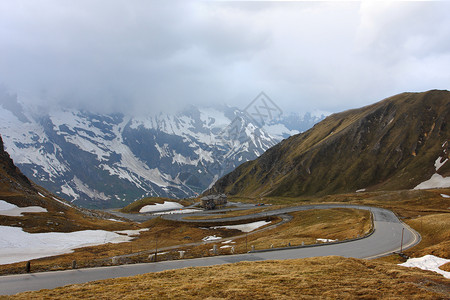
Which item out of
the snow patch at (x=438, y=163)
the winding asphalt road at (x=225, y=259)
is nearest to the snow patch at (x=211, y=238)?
the winding asphalt road at (x=225, y=259)

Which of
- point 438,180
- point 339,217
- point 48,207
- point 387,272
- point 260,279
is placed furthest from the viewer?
point 438,180

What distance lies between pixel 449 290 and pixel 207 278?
51.0 feet

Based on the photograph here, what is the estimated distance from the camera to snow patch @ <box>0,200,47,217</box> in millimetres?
78875

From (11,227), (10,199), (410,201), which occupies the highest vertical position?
(10,199)

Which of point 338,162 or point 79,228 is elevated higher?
point 338,162

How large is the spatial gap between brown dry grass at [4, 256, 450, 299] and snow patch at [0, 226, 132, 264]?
128ft

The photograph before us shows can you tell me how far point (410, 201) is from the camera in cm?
10488

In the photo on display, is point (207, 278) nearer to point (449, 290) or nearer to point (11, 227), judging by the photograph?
point (449, 290)

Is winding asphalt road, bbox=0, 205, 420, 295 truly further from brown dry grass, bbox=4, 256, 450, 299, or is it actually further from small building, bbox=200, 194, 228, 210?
small building, bbox=200, 194, 228, 210

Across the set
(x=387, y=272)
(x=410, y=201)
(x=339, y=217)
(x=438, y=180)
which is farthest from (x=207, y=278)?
(x=438, y=180)

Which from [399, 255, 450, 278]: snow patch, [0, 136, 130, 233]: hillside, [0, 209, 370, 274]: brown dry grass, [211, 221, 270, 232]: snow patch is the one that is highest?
[0, 136, 130, 233]: hillside

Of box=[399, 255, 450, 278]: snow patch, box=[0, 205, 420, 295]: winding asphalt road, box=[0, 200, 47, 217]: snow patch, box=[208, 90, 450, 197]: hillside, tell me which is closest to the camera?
box=[0, 205, 420, 295]: winding asphalt road

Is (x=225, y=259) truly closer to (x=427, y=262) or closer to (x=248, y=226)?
(x=427, y=262)

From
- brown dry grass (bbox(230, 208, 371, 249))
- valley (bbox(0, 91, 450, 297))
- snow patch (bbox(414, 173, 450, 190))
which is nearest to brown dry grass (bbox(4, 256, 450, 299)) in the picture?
valley (bbox(0, 91, 450, 297))
